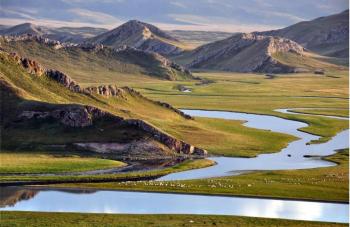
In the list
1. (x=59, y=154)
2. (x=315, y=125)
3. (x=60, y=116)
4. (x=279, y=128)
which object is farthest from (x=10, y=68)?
(x=315, y=125)

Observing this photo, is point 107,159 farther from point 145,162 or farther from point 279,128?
point 279,128

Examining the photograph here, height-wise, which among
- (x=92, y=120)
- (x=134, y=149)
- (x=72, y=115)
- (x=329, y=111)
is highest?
(x=72, y=115)

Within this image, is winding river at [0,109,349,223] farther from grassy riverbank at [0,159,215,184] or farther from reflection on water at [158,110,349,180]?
reflection on water at [158,110,349,180]

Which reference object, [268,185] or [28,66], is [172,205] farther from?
[28,66]

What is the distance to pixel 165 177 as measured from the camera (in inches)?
3701

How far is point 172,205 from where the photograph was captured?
77.4 metres

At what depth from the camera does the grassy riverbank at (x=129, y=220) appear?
67938 mm

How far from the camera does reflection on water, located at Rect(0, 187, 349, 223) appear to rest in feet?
244

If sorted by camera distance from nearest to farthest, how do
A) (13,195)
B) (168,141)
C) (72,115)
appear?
(13,195), (168,141), (72,115)

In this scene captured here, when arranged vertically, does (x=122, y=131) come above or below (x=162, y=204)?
above

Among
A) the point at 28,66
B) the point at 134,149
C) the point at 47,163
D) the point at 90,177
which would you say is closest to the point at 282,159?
the point at 134,149

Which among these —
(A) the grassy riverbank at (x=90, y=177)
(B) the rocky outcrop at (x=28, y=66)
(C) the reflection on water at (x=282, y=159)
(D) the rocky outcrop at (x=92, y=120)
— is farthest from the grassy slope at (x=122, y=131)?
(A) the grassy riverbank at (x=90, y=177)

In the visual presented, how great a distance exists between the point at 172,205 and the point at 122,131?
37.7 meters

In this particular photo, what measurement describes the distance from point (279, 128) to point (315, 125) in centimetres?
1088
